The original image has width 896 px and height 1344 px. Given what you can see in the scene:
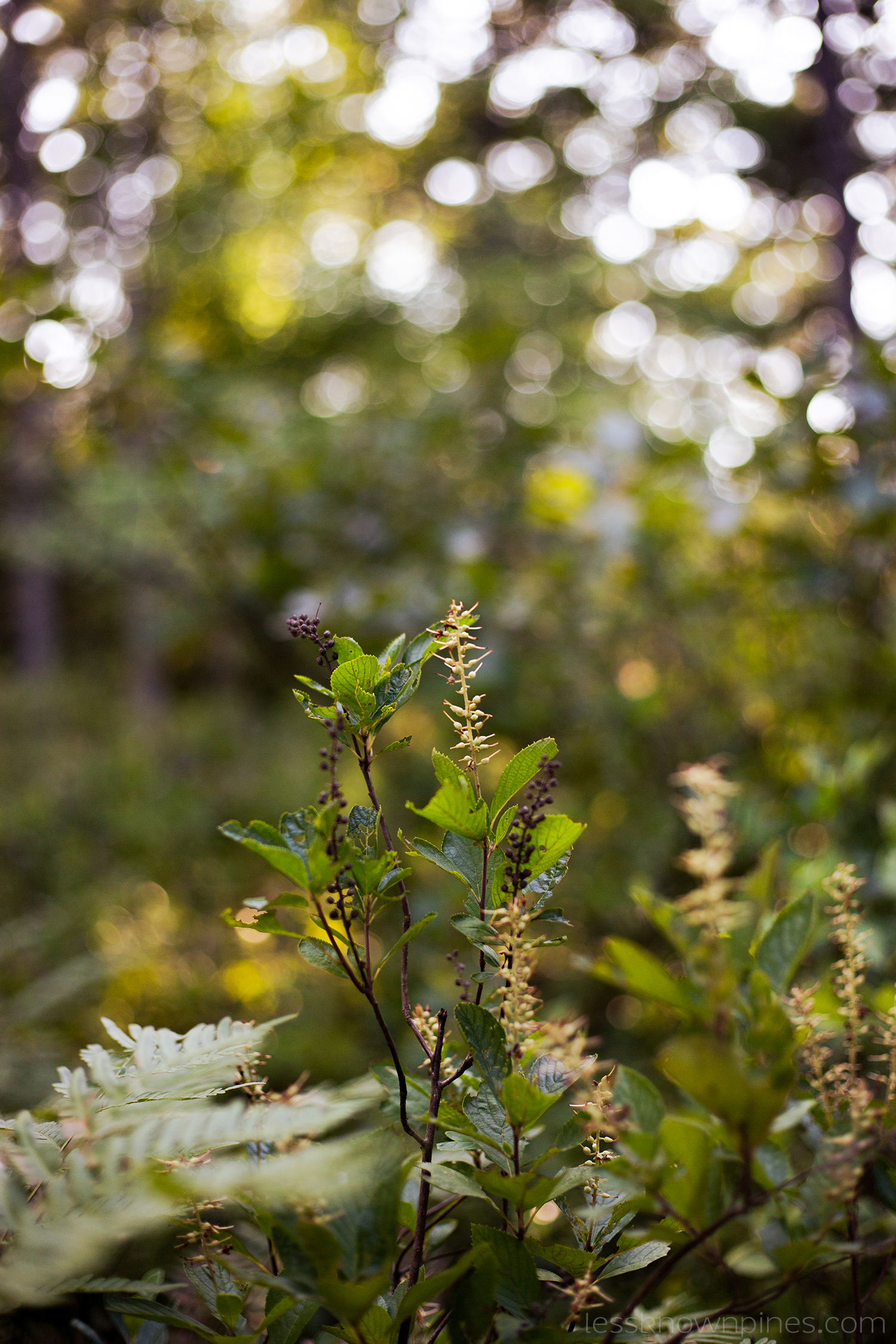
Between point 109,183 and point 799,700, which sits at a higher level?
point 109,183

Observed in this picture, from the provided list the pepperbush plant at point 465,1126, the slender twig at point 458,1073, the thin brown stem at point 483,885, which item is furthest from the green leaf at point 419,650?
the slender twig at point 458,1073

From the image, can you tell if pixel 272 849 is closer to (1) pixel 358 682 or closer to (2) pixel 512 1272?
(1) pixel 358 682

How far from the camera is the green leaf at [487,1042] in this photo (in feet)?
1.35

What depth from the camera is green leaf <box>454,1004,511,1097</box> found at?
411 mm

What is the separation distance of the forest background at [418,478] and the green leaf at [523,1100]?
73 cm

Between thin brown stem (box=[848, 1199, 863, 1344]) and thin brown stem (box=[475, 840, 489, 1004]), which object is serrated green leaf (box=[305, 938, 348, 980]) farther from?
thin brown stem (box=[848, 1199, 863, 1344])

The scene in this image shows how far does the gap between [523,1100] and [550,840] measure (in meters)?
0.13

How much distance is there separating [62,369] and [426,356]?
3.73 m

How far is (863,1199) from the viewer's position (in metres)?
0.79

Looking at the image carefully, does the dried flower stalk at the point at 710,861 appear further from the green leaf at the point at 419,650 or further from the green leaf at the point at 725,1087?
the green leaf at the point at 419,650

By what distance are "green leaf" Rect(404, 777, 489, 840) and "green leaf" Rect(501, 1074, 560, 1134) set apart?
0.12 metres

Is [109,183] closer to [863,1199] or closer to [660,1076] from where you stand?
[660,1076]

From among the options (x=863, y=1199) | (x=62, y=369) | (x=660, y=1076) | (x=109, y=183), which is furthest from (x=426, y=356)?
(x=863, y=1199)

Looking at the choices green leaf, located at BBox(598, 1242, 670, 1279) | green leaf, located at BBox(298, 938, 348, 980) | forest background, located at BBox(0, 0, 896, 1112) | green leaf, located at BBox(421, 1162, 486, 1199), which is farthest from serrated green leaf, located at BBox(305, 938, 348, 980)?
forest background, located at BBox(0, 0, 896, 1112)
